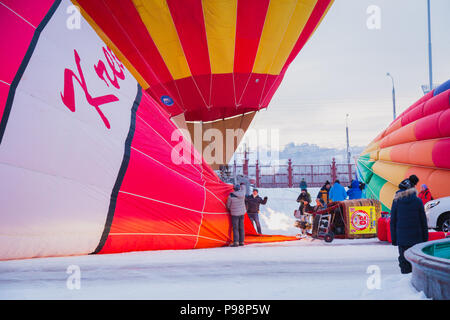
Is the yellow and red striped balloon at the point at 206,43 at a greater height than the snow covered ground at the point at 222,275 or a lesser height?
greater

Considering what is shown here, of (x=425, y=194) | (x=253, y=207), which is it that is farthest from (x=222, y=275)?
(x=425, y=194)

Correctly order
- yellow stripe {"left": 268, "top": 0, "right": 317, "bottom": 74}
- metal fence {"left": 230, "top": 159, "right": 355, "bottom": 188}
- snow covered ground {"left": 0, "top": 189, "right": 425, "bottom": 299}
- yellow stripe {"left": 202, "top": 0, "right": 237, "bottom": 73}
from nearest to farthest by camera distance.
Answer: snow covered ground {"left": 0, "top": 189, "right": 425, "bottom": 299} → yellow stripe {"left": 202, "top": 0, "right": 237, "bottom": 73} → yellow stripe {"left": 268, "top": 0, "right": 317, "bottom": 74} → metal fence {"left": 230, "top": 159, "right": 355, "bottom": 188}

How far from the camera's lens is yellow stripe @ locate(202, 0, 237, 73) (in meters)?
11.0

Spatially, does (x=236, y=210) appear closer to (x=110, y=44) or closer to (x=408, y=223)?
(x=408, y=223)

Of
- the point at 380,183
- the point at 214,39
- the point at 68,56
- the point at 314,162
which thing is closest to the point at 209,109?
the point at 214,39

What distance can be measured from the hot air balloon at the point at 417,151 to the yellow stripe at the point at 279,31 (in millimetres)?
3862

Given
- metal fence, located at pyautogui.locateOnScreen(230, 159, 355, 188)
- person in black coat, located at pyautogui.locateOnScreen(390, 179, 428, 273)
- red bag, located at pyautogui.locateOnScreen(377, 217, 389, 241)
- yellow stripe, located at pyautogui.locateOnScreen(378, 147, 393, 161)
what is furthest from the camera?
metal fence, located at pyautogui.locateOnScreen(230, 159, 355, 188)

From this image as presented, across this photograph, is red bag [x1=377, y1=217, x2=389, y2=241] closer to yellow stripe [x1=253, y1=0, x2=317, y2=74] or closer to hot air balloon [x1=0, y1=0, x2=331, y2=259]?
hot air balloon [x1=0, y1=0, x2=331, y2=259]

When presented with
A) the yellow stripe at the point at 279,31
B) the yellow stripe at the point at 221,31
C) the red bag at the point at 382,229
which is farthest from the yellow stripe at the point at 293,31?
the red bag at the point at 382,229

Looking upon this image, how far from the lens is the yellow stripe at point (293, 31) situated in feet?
38.4

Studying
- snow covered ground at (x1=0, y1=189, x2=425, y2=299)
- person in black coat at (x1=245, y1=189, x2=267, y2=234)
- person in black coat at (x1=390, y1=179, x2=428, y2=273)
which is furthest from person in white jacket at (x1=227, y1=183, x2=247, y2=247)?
person in black coat at (x1=390, y1=179, x2=428, y2=273)

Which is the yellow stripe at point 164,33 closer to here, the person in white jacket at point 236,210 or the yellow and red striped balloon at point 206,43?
the yellow and red striped balloon at point 206,43

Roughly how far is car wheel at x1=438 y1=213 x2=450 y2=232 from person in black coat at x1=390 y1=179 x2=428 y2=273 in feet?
14.3

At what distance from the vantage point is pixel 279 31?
11.9 m
